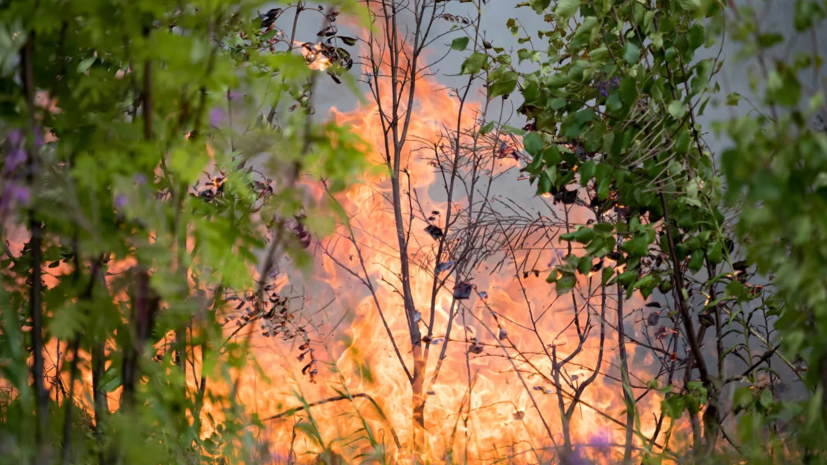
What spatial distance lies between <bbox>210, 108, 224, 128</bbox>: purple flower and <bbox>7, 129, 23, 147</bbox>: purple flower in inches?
9.1

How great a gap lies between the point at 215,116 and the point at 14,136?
25 centimetres

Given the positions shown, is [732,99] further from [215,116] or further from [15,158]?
[15,158]

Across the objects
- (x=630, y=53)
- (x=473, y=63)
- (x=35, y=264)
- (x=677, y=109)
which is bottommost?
(x=35, y=264)

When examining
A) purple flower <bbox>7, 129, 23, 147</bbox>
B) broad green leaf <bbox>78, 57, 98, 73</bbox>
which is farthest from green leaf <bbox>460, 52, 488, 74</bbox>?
purple flower <bbox>7, 129, 23, 147</bbox>

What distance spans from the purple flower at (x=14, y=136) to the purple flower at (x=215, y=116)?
0.23 metres

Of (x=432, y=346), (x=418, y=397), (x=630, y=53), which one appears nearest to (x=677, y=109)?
(x=630, y=53)

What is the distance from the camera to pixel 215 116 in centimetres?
92

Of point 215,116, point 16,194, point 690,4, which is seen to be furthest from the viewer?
point 690,4

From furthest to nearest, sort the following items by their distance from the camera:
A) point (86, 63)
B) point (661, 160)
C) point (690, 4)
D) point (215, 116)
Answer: point (661, 160) < point (690, 4) < point (86, 63) < point (215, 116)

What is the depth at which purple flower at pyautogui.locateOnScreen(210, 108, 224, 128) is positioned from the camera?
904 mm

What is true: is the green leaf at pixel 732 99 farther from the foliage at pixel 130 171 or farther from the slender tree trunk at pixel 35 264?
the slender tree trunk at pixel 35 264

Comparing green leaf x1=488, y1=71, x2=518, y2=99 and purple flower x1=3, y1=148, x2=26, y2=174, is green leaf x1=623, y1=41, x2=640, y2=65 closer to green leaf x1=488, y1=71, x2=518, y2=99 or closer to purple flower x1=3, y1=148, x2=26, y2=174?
green leaf x1=488, y1=71, x2=518, y2=99

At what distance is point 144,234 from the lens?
88 centimetres

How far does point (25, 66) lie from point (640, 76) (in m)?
1.12
